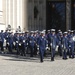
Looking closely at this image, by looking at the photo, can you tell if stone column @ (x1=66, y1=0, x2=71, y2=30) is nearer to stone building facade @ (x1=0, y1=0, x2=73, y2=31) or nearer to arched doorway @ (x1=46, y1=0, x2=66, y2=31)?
stone building facade @ (x1=0, y1=0, x2=73, y2=31)

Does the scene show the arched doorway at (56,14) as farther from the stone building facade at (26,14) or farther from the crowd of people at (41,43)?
the crowd of people at (41,43)

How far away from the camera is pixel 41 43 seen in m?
20.1

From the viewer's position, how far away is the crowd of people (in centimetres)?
2050

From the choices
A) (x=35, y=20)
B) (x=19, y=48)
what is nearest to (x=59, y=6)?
(x=35, y=20)

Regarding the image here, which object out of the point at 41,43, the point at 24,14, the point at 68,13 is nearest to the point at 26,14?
the point at 24,14

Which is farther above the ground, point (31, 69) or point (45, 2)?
point (45, 2)

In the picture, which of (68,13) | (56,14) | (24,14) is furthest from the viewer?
(56,14)

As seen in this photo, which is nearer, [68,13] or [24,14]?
[24,14]

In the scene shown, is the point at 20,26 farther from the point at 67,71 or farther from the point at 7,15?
the point at 67,71

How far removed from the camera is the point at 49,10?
32.4 meters

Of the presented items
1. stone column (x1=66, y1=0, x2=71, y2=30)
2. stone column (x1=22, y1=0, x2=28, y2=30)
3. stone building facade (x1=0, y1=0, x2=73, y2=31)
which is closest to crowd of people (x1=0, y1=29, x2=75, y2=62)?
stone building facade (x1=0, y1=0, x2=73, y2=31)

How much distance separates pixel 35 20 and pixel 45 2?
1898 mm

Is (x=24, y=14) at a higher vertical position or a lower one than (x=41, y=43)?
higher

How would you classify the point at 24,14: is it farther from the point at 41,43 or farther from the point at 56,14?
the point at 41,43
